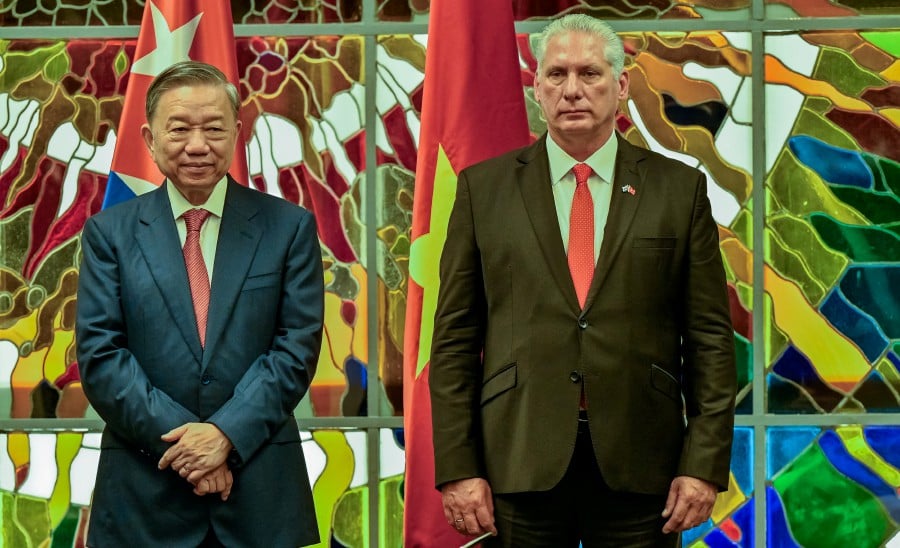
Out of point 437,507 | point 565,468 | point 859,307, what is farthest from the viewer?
point 859,307

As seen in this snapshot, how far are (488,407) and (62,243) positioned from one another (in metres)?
2.32

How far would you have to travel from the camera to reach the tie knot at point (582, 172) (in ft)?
8.66

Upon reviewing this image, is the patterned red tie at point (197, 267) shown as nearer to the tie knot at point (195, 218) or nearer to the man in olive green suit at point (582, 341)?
the tie knot at point (195, 218)

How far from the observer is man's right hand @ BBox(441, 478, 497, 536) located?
254 centimetres

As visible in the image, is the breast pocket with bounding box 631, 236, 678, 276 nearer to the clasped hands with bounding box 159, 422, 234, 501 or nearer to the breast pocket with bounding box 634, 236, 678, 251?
the breast pocket with bounding box 634, 236, 678, 251

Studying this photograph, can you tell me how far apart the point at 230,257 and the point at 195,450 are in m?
0.40

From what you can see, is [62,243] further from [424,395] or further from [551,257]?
[551,257]

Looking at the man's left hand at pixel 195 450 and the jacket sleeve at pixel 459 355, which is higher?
the jacket sleeve at pixel 459 355

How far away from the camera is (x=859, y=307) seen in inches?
170

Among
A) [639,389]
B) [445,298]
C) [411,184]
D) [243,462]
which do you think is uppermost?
[411,184]

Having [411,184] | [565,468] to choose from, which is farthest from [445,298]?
[411,184]

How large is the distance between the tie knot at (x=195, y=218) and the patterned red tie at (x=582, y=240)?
0.76 m

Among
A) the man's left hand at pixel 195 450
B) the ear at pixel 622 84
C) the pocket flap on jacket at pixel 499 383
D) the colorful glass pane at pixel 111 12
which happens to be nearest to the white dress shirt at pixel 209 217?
the man's left hand at pixel 195 450

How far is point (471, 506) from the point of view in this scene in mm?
2553
